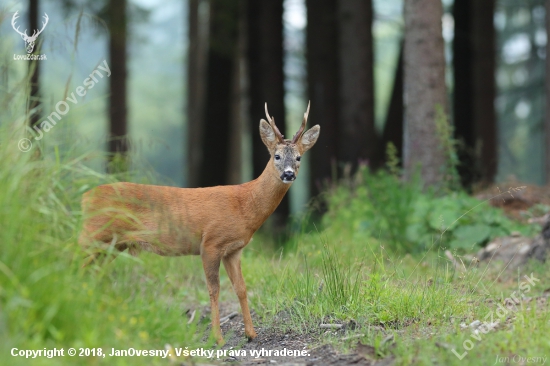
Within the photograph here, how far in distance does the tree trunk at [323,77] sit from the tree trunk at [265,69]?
2.14 ft

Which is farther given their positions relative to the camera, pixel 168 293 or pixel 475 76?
pixel 475 76

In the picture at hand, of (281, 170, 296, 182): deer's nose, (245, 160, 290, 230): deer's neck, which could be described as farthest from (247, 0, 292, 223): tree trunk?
(281, 170, 296, 182): deer's nose

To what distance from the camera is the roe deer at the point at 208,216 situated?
197 inches

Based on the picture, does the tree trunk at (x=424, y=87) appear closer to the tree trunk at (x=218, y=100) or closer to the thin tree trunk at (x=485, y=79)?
the thin tree trunk at (x=485, y=79)

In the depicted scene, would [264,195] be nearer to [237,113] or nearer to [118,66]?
[118,66]

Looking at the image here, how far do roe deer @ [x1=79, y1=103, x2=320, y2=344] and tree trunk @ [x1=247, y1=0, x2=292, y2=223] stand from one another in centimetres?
758

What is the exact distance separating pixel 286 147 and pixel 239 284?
3.69ft

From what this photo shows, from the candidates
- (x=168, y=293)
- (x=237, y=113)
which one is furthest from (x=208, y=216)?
(x=237, y=113)

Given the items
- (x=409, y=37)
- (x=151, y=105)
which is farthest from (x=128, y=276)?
(x=151, y=105)

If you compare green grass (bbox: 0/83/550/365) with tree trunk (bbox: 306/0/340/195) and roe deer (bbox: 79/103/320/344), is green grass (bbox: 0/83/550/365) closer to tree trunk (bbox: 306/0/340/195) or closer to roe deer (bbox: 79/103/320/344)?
roe deer (bbox: 79/103/320/344)

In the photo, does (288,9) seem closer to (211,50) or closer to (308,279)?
(211,50)

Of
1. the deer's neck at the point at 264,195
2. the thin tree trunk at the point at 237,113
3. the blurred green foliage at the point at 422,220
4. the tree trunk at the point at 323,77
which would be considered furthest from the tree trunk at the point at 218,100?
the deer's neck at the point at 264,195

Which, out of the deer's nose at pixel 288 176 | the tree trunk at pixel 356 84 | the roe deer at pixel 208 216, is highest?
the tree trunk at pixel 356 84

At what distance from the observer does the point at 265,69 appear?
1364cm
